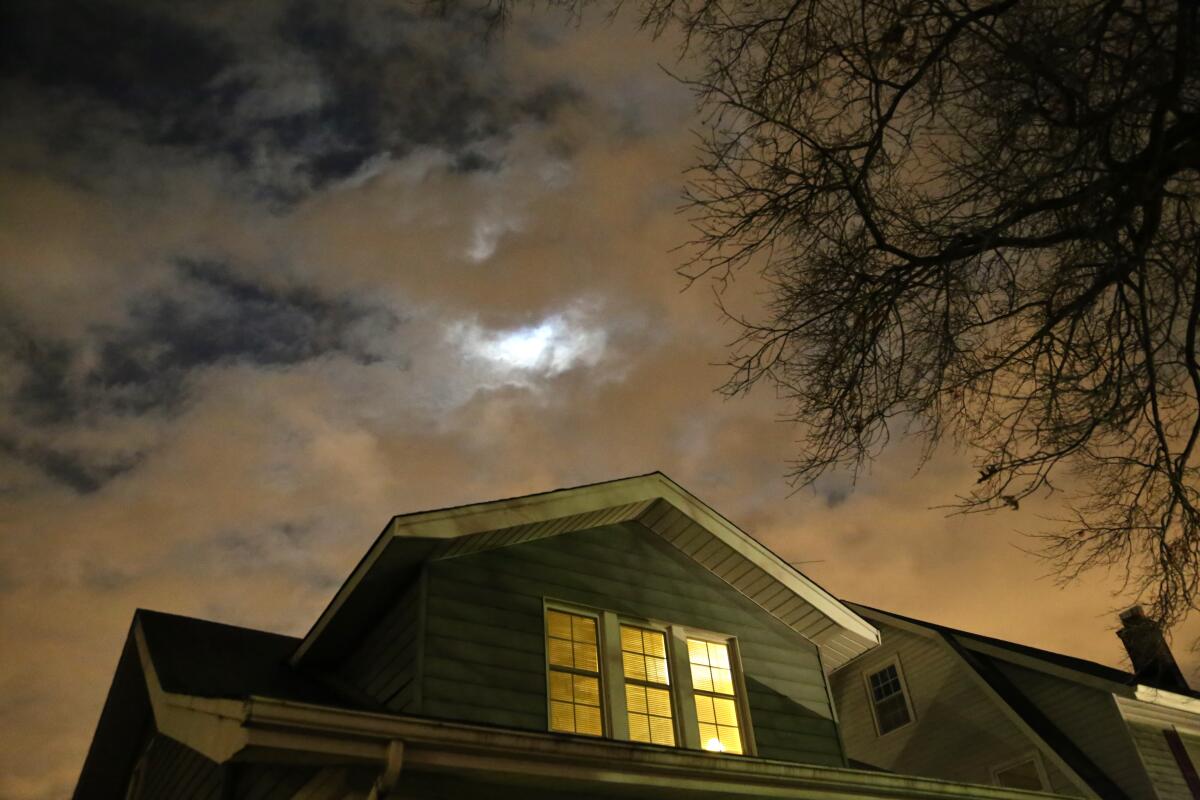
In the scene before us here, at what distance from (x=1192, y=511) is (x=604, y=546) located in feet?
20.3

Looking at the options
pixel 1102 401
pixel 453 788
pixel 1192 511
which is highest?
pixel 1102 401

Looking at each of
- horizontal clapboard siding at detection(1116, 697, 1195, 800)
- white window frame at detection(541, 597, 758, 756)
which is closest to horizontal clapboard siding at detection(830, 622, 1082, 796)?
horizontal clapboard siding at detection(1116, 697, 1195, 800)

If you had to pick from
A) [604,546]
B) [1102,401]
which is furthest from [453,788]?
[1102,401]

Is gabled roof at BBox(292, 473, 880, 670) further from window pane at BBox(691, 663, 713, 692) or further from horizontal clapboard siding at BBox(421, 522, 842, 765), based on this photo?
window pane at BBox(691, 663, 713, 692)

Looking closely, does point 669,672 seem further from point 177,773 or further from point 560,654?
point 177,773

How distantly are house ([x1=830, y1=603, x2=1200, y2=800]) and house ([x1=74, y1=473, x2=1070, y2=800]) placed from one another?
17.4 feet

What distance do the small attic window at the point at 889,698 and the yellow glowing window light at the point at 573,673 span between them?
12.1m

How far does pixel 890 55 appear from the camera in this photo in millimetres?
5301

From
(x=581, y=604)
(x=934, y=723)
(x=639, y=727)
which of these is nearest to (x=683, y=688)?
(x=639, y=727)

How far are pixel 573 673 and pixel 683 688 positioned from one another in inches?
57.9

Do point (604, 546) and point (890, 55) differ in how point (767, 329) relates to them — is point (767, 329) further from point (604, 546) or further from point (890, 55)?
point (604, 546)

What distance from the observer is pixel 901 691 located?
19188mm

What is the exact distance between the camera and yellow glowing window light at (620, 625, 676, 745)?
31.1ft

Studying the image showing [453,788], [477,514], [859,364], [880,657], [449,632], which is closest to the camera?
[859,364]
